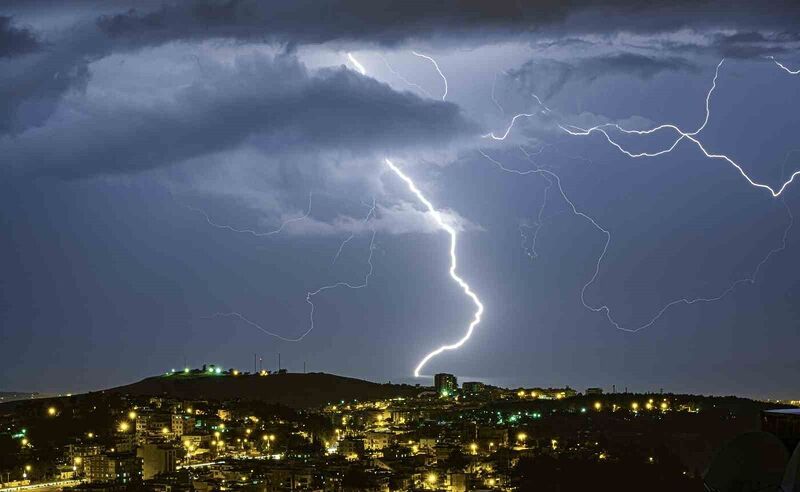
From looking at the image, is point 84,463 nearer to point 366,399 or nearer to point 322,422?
point 322,422

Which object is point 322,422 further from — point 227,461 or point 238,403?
point 227,461

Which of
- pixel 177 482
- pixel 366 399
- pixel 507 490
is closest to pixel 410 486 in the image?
pixel 507 490

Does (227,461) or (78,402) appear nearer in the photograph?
(227,461)

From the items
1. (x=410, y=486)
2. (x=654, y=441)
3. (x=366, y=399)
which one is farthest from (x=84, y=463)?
(x=366, y=399)

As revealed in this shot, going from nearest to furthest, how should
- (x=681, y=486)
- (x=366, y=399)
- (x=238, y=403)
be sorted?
(x=681, y=486), (x=238, y=403), (x=366, y=399)

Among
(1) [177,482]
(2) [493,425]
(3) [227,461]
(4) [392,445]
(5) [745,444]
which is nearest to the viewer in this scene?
(5) [745,444]

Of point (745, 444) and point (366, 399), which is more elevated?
point (366, 399)
